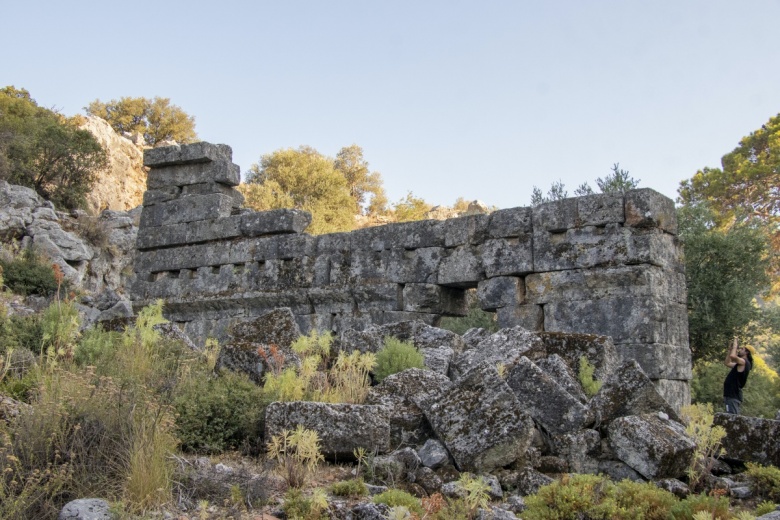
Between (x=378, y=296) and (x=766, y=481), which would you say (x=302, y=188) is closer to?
(x=378, y=296)

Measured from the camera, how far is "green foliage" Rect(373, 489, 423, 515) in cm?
485

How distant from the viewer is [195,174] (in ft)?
49.5

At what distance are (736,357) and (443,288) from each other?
4221 mm

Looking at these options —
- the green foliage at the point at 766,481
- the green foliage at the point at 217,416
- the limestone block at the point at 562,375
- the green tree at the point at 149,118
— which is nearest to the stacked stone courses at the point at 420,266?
the limestone block at the point at 562,375

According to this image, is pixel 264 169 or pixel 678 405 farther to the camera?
pixel 264 169

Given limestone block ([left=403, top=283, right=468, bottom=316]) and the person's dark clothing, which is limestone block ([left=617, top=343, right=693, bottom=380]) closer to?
the person's dark clothing

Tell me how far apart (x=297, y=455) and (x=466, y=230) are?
6974 millimetres

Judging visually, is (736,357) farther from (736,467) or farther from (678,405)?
(736,467)

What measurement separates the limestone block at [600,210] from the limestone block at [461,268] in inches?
64.2

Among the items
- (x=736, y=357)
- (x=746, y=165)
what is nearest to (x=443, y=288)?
(x=736, y=357)

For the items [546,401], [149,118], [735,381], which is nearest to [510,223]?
[735,381]

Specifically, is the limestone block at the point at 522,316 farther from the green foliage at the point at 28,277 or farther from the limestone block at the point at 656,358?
the green foliage at the point at 28,277

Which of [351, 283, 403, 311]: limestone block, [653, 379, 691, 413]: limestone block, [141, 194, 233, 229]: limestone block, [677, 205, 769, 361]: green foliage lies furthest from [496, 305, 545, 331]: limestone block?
[141, 194, 233, 229]: limestone block

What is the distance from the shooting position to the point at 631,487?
507 cm
